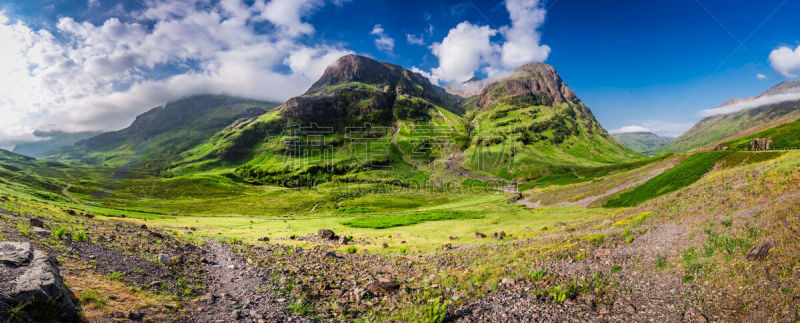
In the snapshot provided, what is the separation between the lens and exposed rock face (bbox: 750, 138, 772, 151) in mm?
85188

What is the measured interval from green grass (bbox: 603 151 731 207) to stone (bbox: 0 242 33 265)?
72.7 m

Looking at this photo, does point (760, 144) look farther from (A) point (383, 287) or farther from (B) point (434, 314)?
(A) point (383, 287)

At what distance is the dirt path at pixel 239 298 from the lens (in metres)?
11.5

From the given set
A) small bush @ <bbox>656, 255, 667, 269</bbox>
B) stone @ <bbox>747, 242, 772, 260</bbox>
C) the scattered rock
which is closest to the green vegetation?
stone @ <bbox>747, 242, 772, 260</bbox>

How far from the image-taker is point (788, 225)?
42.4 ft

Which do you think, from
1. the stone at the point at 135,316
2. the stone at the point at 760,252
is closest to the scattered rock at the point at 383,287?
the stone at the point at 135,316

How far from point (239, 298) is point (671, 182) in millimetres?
76223

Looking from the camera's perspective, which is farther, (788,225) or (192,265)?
(192,265)

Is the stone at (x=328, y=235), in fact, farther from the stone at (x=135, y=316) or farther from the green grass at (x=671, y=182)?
the green grass at (x=671, y=182)

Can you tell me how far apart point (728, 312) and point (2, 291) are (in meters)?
22.6

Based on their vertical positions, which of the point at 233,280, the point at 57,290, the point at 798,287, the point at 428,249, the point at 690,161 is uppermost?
the point at 690,161

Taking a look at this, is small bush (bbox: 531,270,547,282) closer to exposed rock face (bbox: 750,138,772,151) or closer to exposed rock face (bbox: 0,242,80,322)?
exposed rock face (bbox: 0,242,80,322)

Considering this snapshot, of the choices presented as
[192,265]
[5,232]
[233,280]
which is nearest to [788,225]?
[233,280]

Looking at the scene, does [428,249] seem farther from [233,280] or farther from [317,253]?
[233,280]
